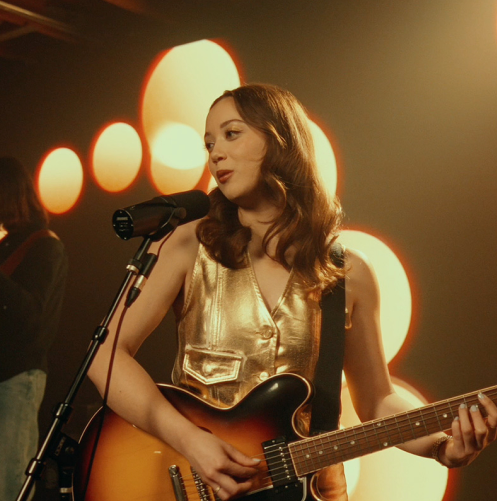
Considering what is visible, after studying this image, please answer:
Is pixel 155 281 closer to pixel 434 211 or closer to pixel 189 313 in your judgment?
pixel 189 313

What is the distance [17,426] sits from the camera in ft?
9.50

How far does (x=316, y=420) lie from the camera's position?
5.71 feet

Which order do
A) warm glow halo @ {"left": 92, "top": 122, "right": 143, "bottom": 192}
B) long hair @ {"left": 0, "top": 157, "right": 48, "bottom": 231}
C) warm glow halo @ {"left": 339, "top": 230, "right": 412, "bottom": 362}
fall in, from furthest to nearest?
long hair @ {"left": 0, "top": 157, "right": 48, "bottom": 231}, warm glow halo @ {"left": 92, "top": 122, "right": 143, "bottom": 192}, warm glow halo @ {"left": 339, "top": 230, "right": 412, "bottom": 362}

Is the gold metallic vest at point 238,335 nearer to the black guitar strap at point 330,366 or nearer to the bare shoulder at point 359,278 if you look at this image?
the black guitar strap at point 330,366

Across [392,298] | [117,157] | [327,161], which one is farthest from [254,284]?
[117,157]

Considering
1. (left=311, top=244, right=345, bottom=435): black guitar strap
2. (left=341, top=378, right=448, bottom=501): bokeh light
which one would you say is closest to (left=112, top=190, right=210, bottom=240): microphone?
(left=311, top=244, right=345, bottom=435): black guitar strap

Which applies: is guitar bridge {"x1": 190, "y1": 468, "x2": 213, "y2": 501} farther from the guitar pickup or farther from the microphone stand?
the microphone stand

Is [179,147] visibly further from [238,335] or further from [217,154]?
[238,335]

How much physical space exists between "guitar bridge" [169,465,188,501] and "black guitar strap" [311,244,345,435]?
38 cm

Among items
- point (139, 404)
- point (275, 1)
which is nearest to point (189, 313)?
point (139, 404)

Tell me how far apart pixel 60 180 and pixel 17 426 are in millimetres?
1202

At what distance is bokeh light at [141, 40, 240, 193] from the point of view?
273 centimetres

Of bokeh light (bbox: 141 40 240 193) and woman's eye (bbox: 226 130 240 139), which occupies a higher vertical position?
bokeh light (bbox: 141 40 240 193)

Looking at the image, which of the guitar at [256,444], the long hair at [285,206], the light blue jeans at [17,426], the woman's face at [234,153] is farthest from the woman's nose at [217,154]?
the light blue jeans at [17,426]
